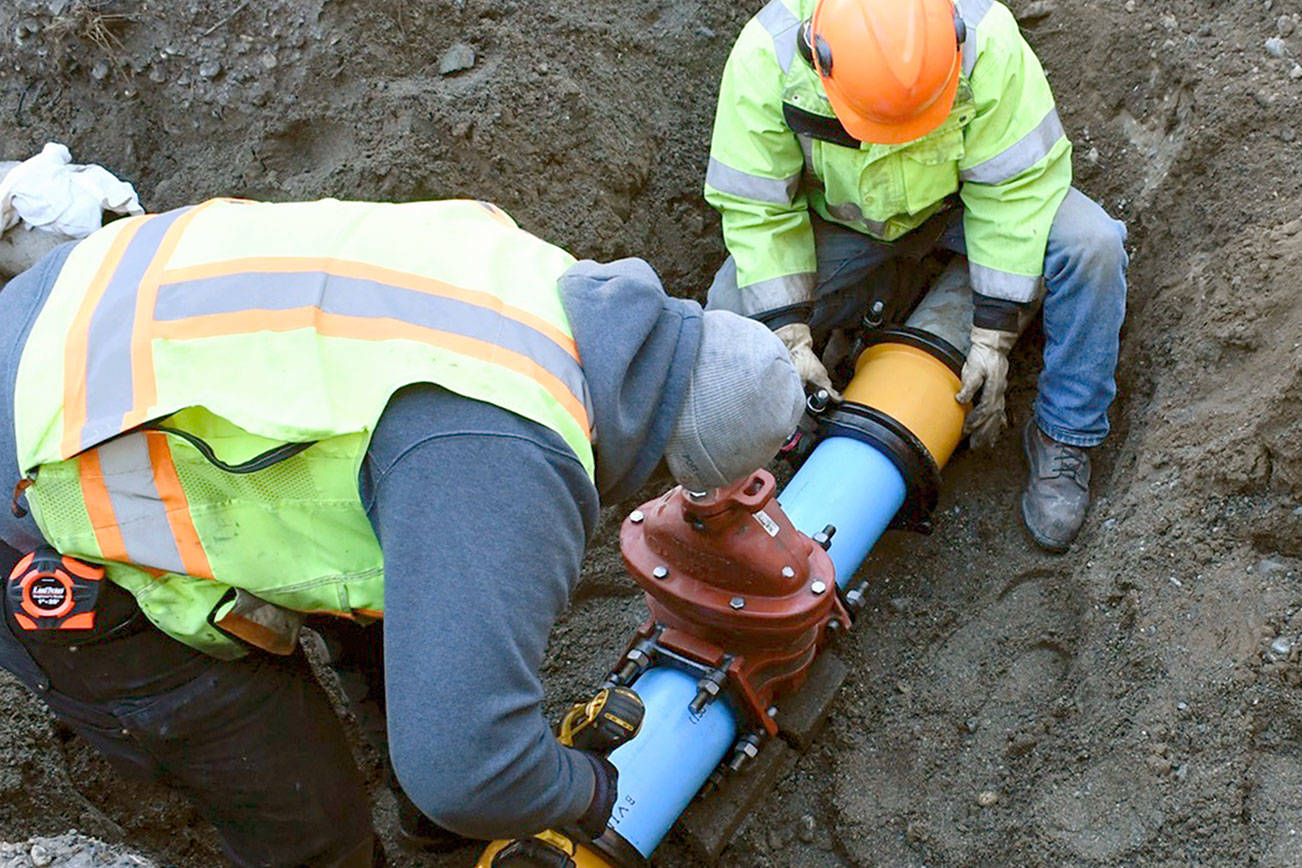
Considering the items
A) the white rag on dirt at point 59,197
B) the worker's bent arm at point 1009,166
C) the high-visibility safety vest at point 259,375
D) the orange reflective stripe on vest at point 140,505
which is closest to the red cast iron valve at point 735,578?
the high-visibility safety vest at point 259,375

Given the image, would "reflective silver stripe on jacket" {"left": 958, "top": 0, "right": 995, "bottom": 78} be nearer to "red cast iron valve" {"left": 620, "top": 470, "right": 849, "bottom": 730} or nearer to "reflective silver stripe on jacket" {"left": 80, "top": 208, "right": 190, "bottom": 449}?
"red cast iron valve" {"left": 620, "top": 470, "right": 849, "bottom": 730}

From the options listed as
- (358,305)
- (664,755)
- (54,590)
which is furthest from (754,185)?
(54,590)

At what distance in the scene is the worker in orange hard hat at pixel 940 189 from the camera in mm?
2791

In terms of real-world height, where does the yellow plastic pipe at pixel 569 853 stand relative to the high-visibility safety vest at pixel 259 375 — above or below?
below

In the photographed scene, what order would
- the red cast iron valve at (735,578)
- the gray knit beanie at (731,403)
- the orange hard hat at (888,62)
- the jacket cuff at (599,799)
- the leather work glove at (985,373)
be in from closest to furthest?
the gray knit beanie at (731,403) → the jacket cuff at (599,799) → the red cast iron valve at (735,578) → the orange hard hat at (888,62) → the leather work glove at (985,373)

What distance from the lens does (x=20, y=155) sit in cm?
354

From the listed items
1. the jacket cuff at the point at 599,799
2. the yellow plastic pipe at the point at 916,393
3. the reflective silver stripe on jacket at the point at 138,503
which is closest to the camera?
the reflective silver stripe on jacket at the point at 138,503

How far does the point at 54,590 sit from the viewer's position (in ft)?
5.90

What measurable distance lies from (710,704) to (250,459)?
127 centimetres

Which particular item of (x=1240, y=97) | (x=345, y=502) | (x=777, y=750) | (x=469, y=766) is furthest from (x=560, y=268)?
(x=1240, y=97)

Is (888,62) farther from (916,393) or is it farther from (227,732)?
(227,732)

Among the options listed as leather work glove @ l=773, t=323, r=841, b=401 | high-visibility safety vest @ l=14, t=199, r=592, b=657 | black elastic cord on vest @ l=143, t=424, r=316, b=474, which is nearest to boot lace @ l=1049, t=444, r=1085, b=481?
leather work glove @ l=773, t=323, r=841, b=401

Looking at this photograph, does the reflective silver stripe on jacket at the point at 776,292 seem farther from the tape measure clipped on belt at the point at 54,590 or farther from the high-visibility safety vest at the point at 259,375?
the tape measure clipped on belt at the point at 54,590

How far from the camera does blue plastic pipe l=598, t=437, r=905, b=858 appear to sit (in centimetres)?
237
